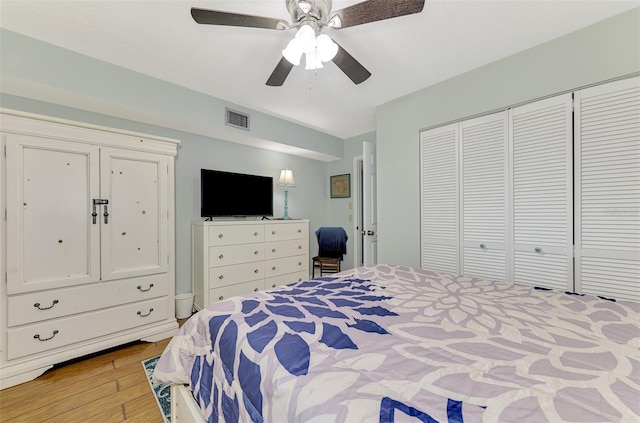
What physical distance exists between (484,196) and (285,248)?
7.80 ft

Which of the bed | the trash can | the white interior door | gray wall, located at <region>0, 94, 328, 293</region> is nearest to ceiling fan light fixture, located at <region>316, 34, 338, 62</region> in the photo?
the bed

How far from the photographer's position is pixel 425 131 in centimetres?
260

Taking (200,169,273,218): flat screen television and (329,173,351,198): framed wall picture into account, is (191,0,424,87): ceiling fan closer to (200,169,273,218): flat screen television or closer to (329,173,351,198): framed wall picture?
(200,169,273,218): flat screen television

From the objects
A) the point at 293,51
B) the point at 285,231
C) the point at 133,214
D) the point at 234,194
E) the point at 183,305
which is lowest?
the point at 183,305

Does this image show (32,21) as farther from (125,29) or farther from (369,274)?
(369,274)

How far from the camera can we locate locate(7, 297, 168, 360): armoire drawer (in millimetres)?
1798

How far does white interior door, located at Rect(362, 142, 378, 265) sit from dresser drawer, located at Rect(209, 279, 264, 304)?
1.38m

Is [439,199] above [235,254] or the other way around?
above

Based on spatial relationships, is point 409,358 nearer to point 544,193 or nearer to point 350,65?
point 350,65

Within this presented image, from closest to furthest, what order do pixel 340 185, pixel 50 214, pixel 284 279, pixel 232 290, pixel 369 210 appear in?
1. pixel 50 214
2. pixel 232 290
3. pixel 369 210
4. pixel 284 279
5. pixel 340 185

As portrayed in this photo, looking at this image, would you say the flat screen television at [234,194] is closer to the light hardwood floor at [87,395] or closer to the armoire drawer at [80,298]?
the armoire drawer at [80,298]

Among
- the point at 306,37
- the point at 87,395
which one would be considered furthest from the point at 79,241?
the point at 306,37

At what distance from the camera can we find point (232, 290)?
2924mm

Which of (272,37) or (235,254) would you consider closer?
(272,37)
